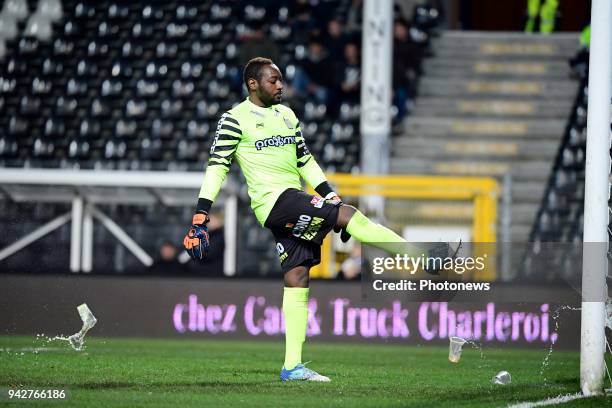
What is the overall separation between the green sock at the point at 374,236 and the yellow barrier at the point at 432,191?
5.85 meters

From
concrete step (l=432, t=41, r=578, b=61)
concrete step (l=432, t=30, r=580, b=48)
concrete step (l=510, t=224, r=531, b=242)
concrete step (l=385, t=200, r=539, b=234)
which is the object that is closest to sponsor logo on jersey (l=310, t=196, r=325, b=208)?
concrete step (l=385, t=200, r=539, b=234)

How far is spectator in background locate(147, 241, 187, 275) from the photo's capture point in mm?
13117

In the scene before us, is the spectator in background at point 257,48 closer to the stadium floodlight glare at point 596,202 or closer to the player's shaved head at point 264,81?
the player's shaved head at point 264,81

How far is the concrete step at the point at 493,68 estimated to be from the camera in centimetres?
1852

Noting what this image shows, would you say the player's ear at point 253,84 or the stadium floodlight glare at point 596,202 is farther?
the player's ear at point 253,84

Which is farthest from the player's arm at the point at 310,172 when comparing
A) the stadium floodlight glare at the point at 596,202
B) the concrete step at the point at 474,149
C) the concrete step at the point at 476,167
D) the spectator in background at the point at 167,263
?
the concrete step at the point at 474,149

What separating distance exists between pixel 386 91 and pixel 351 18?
3342 mm

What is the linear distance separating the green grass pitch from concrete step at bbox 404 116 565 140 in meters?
6.71

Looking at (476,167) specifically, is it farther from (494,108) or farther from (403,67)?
(403,67)

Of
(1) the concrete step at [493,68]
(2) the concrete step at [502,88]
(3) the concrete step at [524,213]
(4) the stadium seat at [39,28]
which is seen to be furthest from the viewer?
(4) the stadium seat at [39,28]

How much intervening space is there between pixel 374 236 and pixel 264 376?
1.19 metres

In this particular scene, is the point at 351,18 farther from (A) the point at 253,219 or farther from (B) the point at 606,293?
(B) the point at 606,293

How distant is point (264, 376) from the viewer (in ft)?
25.9

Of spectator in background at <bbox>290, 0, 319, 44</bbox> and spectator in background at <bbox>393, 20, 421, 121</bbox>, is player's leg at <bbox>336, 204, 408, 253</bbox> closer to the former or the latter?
spectator in background at <bbox>393, 20, 421, 121</bbox>
